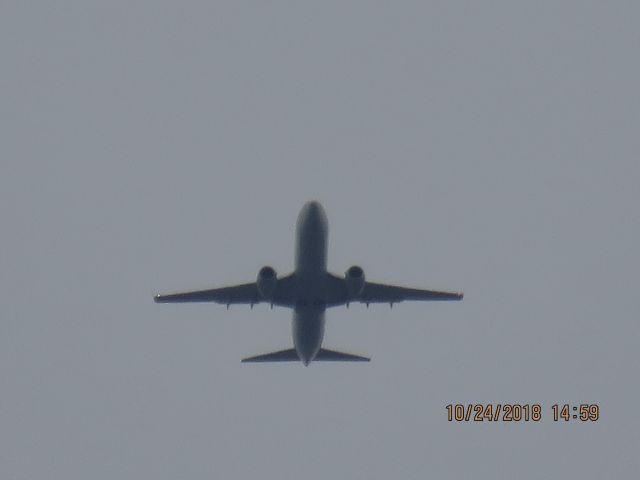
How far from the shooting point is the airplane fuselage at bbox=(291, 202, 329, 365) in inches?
2441

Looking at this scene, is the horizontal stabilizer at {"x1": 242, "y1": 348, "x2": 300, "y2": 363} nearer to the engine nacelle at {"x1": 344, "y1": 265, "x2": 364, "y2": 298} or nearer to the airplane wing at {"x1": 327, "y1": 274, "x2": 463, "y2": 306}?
the airplane wing at {"x1": 327, "y1": 274, "x2": 463, "y2": 306}

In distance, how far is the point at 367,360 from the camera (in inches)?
2832

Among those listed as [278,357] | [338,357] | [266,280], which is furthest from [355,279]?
[278,357]

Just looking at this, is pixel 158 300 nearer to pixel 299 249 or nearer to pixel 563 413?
pixel 299 249

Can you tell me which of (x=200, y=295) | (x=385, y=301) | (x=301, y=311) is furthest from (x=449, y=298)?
(x=200, y=295)

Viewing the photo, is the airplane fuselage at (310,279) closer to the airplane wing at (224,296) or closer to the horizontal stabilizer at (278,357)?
the airplane wing at (224,296)

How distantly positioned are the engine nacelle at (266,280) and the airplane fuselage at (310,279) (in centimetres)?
108

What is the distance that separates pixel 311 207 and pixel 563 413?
63.3 ft

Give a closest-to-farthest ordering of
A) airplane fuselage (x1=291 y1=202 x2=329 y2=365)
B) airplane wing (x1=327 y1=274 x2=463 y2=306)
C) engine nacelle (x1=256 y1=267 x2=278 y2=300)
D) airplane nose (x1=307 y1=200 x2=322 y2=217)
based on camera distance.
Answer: airplane nose (x1=307 y1=200 x2=322 y2=217)
airplane fuselage (x1=291 y1=202 x2=329 y2=365)
engine nacelle (x1=256 y1=267 x2=278 y2=300)
airplane wing (x1=327 y1=274 x2=463 y2=306)

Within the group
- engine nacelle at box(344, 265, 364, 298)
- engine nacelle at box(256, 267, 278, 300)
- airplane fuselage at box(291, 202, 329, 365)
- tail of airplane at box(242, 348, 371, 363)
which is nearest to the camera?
airplane fuselage at box(291, 202, 329, 365)

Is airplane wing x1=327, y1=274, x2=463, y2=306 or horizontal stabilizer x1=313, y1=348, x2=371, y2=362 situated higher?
airplane wing x1=327, y1=274, x2=463, y2=306

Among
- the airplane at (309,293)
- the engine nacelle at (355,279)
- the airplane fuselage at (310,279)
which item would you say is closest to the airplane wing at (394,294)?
the airplane at (309,293)

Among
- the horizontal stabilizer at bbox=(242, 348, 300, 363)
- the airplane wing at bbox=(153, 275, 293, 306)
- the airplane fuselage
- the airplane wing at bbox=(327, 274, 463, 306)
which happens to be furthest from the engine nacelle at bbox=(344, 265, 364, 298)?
the horizontal stabilizer at bbox=(242, 348, 300, 363)

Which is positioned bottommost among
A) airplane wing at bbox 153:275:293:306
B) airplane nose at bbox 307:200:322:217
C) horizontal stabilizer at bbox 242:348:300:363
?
horizontal stabilizer at bbox 242:348:300:363
